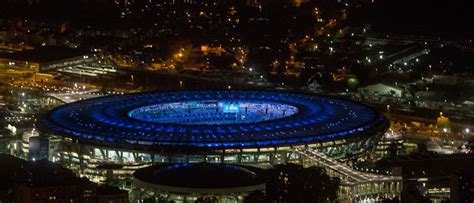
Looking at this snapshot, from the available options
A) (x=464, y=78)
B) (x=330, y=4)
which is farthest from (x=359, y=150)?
(x=330, y=4)

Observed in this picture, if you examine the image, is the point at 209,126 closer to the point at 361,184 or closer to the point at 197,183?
the point at 197,183

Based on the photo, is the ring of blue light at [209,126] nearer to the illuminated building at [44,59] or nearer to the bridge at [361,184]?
the bridge at [361,184]

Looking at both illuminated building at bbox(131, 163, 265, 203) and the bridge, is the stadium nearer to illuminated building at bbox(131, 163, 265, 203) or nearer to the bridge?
the bridge

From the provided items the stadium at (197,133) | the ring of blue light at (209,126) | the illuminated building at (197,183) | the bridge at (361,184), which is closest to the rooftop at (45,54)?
the ring of blue light at (209,126)

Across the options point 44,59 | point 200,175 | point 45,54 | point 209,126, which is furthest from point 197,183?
point 45,54

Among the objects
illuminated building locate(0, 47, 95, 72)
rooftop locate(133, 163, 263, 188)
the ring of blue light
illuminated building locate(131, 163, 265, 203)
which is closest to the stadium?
the ring of blue light

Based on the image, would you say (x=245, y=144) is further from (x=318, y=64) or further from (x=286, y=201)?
(x=318, y=64)
